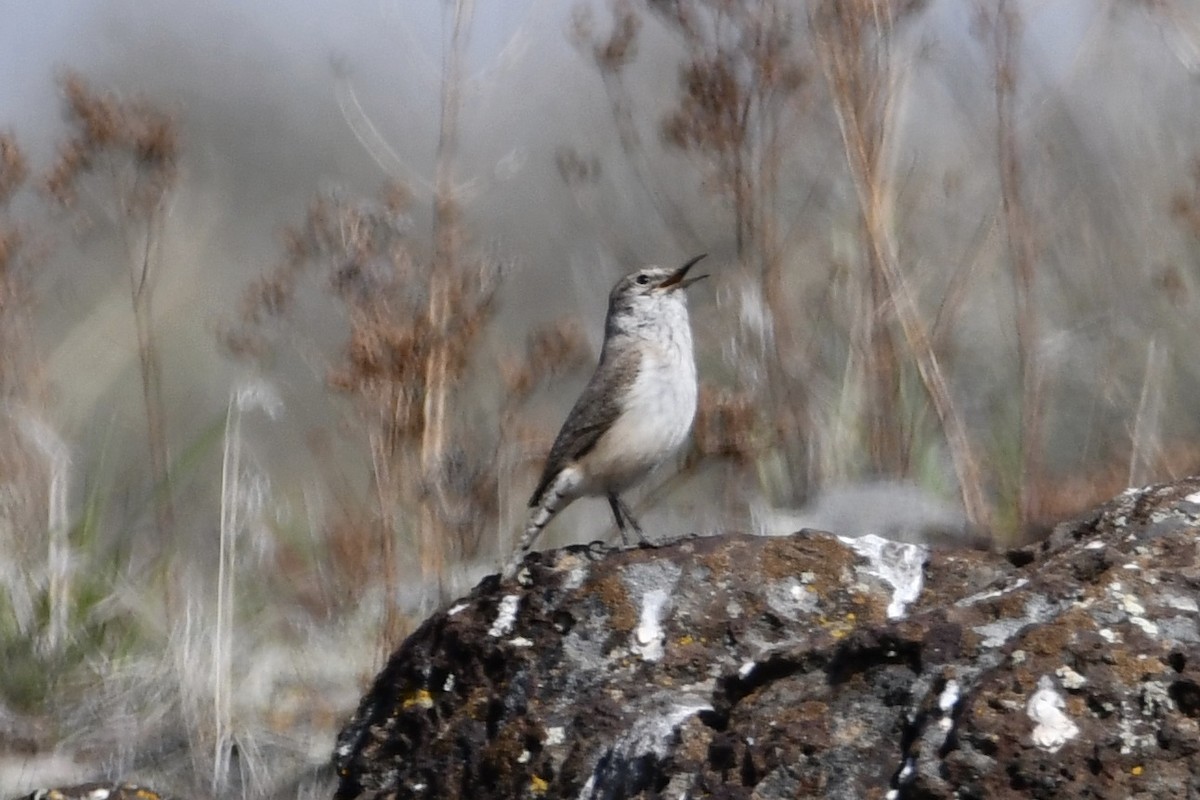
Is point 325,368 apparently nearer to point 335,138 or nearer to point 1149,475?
point 1149,475

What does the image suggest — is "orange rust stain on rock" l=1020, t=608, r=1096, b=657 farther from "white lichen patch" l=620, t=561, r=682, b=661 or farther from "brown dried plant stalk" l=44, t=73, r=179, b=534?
"brown dried plant stalk" l=44, t=73, r=179, b=534

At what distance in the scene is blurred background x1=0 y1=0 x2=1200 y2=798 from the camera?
5386 mm

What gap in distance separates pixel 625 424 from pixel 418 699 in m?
1.77

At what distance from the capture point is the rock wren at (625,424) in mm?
5367

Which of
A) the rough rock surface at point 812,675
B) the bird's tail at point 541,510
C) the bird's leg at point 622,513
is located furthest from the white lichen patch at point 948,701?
the bird's leg at point 622,513


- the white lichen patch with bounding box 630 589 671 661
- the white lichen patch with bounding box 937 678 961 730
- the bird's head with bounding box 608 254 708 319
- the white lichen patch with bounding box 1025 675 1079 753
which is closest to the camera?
the white lichen patch with bounding box 1025 675 1079 753

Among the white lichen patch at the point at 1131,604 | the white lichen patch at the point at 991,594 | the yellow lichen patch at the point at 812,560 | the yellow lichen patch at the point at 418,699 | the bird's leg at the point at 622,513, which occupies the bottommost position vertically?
the bird's leg at the point at 622,513

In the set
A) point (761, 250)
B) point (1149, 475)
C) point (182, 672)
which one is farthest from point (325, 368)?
point (1149, 475)

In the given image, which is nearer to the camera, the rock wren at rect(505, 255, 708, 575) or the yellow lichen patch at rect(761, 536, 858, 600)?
the yellow lichen patch at rect(761, 536, 858, 600)

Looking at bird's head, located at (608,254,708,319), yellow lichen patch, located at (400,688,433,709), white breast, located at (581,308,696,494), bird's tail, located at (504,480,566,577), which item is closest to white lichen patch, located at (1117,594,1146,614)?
yellow lichen patch, located at (400,688,433,709)

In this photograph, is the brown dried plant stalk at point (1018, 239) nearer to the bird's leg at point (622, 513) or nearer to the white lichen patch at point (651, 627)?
the bird's leg at point (622, 513)

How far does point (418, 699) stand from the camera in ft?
12.4

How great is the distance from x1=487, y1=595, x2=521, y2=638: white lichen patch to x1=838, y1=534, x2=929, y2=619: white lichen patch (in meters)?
0.73

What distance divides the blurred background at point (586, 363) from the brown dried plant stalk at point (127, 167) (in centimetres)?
1
